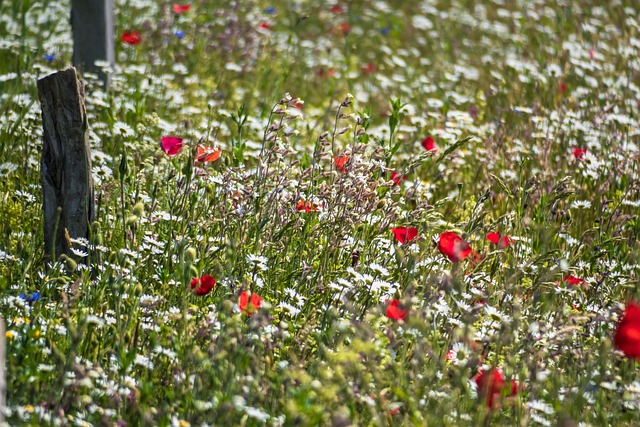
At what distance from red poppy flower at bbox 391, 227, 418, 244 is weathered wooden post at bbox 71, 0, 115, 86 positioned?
8.05ft

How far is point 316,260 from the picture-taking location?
354 cm

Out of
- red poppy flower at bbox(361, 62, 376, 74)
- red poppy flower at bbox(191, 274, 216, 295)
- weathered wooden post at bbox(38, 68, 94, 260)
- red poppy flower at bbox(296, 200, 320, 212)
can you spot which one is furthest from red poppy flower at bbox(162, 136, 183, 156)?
red poppy flower at bbox(361, 62, 376, 74)

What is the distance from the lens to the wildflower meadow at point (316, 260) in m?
2.50

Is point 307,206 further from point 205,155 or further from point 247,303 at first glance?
point 247,303

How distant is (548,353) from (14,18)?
4752 mm

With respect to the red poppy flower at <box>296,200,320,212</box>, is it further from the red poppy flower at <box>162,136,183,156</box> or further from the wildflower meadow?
the red poppy flower at <box>162,136,183,156</box>

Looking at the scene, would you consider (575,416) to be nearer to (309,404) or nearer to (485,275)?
(309,404)

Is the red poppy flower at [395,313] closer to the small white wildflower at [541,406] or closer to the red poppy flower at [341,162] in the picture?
the small white wildflower at [541,406]

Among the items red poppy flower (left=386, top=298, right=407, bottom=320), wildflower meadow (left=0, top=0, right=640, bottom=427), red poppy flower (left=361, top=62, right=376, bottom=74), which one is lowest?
red poppy flower (left=361, top=62, right=376, bottom=74)

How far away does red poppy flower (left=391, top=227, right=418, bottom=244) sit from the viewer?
3.37 m

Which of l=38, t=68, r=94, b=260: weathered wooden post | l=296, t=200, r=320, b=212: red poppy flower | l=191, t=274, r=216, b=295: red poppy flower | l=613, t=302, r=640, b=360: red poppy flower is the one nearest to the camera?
l=613, t=302, r=640, b=360: red poppy flower

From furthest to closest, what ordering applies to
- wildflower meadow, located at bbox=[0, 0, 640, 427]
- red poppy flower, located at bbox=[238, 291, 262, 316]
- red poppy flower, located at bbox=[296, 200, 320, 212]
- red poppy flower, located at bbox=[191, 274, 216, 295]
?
red poppy flower, located at bbox=[296, 200, 320, 212] → red poppy flower, located at bbox=[191, 274, 216, 295] → red poppy flower, located at bbox=[238, 291, 262, 316] → wildflower meadow, located at bbox=[0, 0, 640, 427]

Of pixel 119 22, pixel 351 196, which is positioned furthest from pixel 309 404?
pixel 119 22

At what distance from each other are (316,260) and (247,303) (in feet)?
2.93
